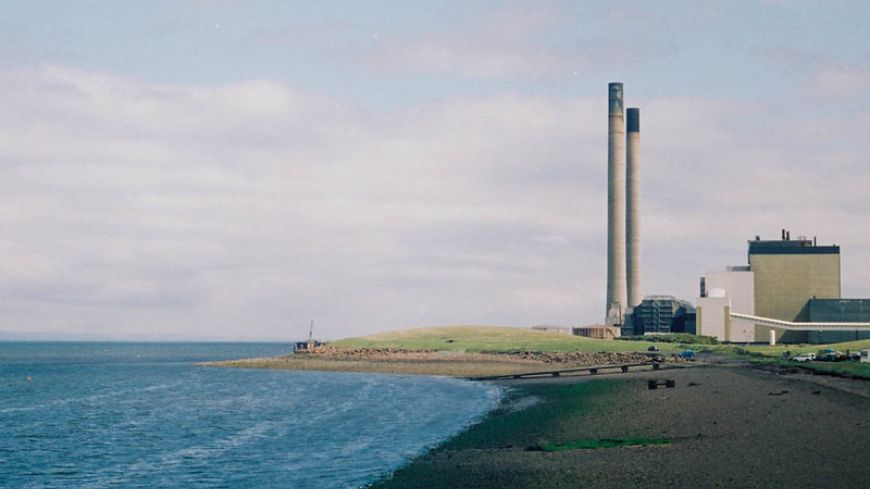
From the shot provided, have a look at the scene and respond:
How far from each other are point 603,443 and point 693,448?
5058 mm

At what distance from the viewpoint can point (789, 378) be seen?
74875 mm

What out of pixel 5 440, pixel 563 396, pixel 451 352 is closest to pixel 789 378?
pixel 563 396

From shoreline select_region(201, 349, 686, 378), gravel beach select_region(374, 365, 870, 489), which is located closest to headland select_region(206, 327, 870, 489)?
gravel beach select_region(374, 365, 870, 489)

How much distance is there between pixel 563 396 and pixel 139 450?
3659cm

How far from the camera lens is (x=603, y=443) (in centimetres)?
4344

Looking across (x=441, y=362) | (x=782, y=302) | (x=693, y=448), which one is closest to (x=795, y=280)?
(x=782, y=302)

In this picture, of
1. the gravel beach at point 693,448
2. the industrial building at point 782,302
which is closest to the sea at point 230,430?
the gravel beach at point 693,448

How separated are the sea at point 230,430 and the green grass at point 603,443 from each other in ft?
23.8

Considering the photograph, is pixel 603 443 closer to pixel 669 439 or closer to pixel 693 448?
pixel 669 439

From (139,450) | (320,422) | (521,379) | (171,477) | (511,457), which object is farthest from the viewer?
(521,379)

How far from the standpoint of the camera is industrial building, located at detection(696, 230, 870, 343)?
18788cm

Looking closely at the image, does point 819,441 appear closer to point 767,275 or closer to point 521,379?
point 521,379

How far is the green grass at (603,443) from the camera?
42.2m

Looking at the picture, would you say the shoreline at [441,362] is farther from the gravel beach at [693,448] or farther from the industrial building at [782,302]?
the gravel beach at [693,448]
